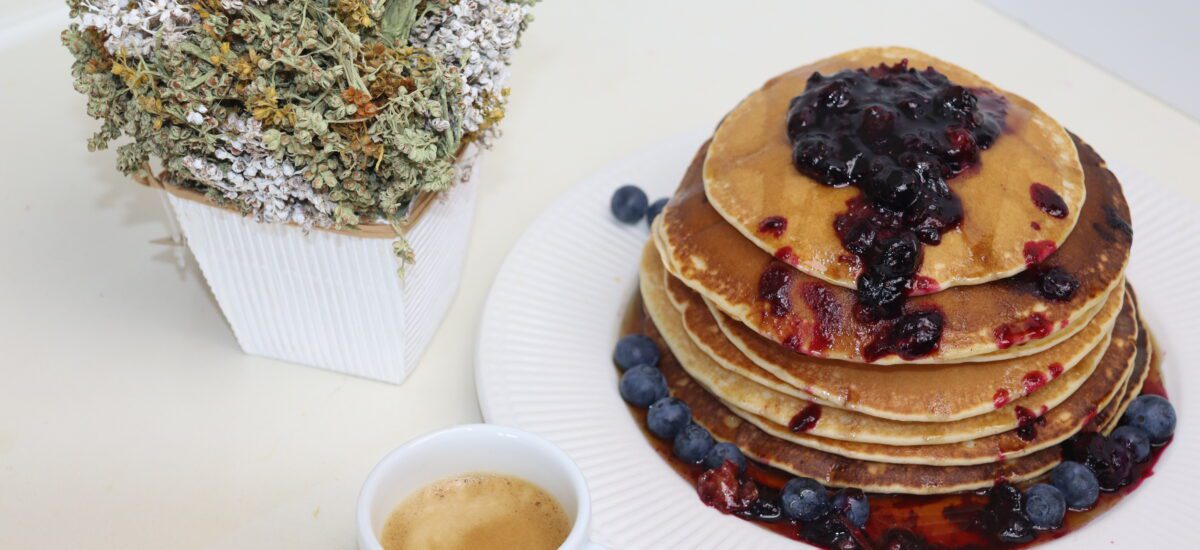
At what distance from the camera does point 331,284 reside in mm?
1881

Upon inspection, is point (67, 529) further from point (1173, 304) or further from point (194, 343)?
point (1173, 304)

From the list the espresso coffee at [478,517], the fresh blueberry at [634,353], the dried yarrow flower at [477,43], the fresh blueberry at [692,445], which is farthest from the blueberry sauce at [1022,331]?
the dried yarrow flower at [477,43]

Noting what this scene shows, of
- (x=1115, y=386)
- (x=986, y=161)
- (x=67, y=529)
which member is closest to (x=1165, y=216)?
(x=1115, y=386)

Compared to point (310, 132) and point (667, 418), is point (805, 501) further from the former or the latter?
point (310, 132)

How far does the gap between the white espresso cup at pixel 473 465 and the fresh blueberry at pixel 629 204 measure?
0.80 m

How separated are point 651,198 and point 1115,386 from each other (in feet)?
3.10

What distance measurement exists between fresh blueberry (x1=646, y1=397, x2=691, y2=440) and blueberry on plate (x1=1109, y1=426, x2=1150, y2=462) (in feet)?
2.34

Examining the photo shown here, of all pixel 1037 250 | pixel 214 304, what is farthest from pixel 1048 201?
pixel 214 304

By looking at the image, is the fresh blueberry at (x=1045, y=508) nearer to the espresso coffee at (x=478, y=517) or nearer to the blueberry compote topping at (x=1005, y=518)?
the blueberry compote topping at (x=1005, y=518)

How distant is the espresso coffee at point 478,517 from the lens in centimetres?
142

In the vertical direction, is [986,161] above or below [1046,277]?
above

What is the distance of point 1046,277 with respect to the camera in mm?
1706

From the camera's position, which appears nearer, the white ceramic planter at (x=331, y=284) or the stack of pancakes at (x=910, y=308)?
the stack of pancakes at (x=910, y=308)

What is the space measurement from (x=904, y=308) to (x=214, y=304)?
132 cm
